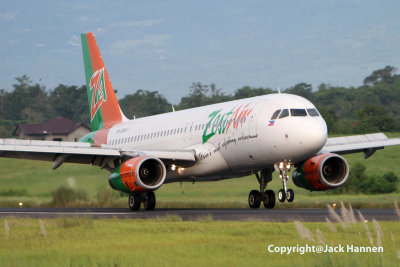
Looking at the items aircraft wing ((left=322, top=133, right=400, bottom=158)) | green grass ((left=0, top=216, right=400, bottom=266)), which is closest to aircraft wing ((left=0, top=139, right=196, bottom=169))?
aircraft wing ((left=322, top=133, right=400, bottom=158))

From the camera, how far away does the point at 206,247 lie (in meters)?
12.9

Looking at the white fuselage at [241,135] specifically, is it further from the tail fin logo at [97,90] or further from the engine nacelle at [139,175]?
the tail fin logo at [97,90]

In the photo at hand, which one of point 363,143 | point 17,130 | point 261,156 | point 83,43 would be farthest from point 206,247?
point 17,130

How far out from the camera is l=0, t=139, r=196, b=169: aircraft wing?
2817cm

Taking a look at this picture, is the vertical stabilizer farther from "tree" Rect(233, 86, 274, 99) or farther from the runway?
"tree" Rect(233, 86, 274, 99)

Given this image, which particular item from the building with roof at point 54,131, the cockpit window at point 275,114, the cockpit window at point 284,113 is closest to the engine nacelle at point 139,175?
the cockpit window at point 275,114

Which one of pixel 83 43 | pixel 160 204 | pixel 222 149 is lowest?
pixel 160 204

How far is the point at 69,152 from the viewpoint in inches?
1120

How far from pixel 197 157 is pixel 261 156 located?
347 cm

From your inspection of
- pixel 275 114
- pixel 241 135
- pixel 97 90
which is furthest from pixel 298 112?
pixel 97 90

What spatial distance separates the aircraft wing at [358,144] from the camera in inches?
1168

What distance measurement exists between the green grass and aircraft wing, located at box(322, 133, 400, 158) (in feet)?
39.6

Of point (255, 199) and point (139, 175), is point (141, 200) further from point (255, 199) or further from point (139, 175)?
point (255, 199)

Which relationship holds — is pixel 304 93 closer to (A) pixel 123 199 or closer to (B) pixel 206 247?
(A) pixel 123 199
